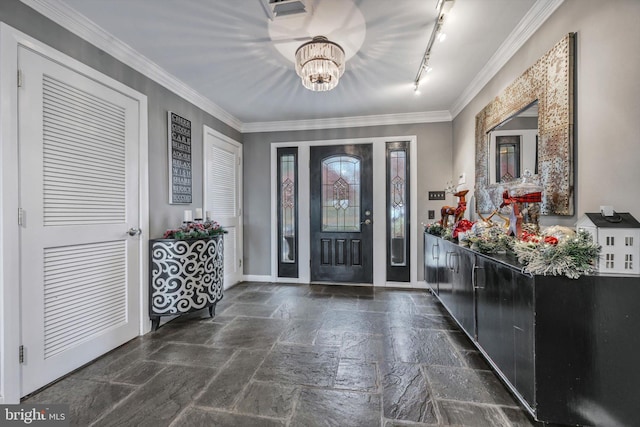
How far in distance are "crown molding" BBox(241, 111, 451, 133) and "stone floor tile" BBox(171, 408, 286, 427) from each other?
3.74 metres

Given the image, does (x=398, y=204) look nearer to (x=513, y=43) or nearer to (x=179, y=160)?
(x=513, y=43)

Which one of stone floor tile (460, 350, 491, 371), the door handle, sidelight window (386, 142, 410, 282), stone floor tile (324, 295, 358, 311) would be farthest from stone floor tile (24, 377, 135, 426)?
sidelight window (386, 142, 410, 282)

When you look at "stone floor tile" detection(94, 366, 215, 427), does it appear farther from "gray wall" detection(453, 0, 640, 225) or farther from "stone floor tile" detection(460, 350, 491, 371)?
"gray wall" detection(453, 0, 640, 225)

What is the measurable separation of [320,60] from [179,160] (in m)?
1.94

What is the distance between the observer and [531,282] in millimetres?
1353

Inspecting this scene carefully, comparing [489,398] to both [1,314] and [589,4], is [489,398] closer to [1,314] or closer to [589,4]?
[589,4]

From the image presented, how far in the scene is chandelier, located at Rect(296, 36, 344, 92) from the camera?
210 centimetres

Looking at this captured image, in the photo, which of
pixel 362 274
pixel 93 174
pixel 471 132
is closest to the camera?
pixel 93 174

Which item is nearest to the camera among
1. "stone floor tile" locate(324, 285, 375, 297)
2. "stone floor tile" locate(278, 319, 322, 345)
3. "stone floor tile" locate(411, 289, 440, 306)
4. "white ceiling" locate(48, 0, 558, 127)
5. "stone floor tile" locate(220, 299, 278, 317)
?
"white ceiling" locate(48, 0, 558, 127)

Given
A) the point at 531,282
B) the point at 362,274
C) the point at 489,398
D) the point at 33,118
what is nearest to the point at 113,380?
the point at 33,118

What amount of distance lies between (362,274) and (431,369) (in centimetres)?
224

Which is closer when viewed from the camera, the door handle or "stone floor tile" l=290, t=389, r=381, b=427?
"stone floor tile" l=290, t=389, r=381, b=427

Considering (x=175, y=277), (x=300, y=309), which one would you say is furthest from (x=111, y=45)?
(x=300, y=309)

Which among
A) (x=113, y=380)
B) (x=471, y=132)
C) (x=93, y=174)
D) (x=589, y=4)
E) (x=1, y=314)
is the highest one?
(x=589, y=4)
